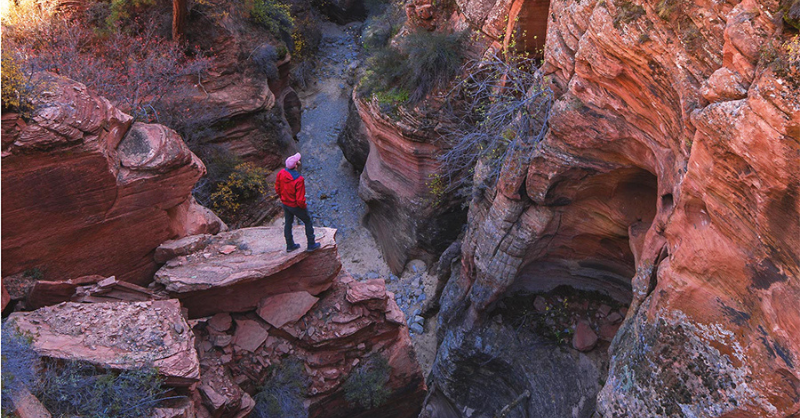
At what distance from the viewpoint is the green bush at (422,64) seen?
1236 centimetres

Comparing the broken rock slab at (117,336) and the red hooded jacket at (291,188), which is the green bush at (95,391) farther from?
the red hooded jacket at (291,188)

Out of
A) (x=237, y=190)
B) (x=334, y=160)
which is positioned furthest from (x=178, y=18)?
(x=334, y=160)

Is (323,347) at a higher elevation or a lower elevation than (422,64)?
lower

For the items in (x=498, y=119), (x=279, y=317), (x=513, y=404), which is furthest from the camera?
(x=498, y=119)

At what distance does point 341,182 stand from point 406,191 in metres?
4.12

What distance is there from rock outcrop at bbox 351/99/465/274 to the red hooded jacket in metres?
5.69

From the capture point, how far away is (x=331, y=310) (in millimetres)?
8523

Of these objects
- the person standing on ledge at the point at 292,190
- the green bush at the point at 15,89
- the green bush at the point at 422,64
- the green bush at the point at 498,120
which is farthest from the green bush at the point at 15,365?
the green bush at the point at 422,64

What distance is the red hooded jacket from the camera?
280 inches

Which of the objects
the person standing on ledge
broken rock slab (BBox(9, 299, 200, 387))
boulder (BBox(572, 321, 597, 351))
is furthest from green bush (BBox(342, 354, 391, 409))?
boulder (BBox(572, 321, 597, 351))

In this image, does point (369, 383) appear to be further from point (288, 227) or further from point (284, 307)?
point (288, 227)

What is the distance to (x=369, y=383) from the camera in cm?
860

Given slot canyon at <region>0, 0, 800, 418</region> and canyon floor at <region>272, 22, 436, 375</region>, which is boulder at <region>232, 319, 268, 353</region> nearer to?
slot canyon at <region>0, 0, 800, 418</region>

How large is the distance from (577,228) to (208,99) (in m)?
10.7
